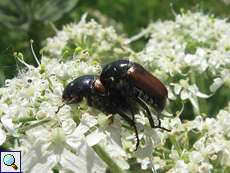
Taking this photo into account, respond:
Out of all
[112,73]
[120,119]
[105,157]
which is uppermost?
[112,73]

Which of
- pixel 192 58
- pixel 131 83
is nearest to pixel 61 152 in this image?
pixel 131 83

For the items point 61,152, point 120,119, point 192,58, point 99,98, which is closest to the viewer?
point 61,152

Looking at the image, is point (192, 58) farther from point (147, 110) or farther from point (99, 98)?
point (99, 98)

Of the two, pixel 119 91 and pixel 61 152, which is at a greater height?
pixel 119 91

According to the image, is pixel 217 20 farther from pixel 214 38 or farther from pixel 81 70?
pixel 81 70

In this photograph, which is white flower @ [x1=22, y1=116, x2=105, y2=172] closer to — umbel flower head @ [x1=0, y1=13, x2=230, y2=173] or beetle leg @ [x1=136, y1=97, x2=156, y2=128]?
umbel flower head @ [x1=0, y1=13, x2=230, y2=173]

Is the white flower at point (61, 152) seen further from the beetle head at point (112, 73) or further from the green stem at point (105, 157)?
the beetle head at point (112, 73)

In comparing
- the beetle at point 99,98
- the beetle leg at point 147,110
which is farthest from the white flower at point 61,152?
the beetle leg at point 147,110

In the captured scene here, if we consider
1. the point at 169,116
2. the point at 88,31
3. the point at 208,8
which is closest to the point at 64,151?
the point at 169,116

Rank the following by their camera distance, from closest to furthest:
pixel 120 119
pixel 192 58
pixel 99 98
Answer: pixel 99 98
pixel 120 119
pixel 192 58
